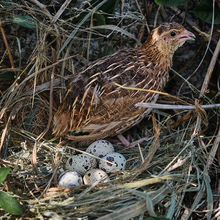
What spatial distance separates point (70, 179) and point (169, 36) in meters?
1.30

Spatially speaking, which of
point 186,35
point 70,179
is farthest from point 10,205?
point 186,35

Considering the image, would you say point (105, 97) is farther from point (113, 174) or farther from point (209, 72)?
point (209, 72)

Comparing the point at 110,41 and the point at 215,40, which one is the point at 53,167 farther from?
the point at 215,40

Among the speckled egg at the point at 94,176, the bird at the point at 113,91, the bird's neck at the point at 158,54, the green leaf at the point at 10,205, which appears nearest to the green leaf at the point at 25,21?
the bird at the point at 113,91

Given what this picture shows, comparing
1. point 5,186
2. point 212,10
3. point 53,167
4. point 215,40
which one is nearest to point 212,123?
point 215,40

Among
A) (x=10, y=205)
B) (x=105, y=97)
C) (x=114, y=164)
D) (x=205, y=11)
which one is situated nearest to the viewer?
(x=10, y=205)

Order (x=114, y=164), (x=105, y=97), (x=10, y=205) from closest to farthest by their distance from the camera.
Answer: (x=10, y=205) < (x=114, y=164) < (x=105, y=97)

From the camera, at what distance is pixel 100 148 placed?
2666mm

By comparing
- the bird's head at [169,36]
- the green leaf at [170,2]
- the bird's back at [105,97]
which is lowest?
the bird's back at [105,97]

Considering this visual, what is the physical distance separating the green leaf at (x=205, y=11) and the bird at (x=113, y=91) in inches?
8.1

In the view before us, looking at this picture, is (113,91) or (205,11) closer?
(113,91)

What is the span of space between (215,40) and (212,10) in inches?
11.0

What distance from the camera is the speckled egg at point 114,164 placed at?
8.25ft

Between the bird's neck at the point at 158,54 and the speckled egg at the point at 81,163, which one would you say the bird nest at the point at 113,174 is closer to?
the speckled egg at the point at 81,163
